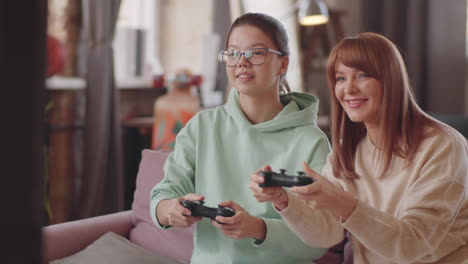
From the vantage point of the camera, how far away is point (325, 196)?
85cm

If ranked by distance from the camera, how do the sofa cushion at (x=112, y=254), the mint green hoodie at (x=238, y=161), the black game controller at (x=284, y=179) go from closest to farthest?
the black game controller at (x=284, y=179), the mint green hoodie at (x=238, y=161), the sofa cushion at (x=112, y=254)

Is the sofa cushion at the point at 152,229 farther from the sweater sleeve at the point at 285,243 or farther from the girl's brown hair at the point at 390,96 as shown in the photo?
the girl's brown hair at the point at 390,96

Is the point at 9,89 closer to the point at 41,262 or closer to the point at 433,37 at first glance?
the point at 41,262

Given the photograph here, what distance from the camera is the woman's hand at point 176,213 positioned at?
3.44 ft

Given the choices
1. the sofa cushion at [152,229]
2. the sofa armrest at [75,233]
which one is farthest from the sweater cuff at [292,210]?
the sofa armrest at [75,233]

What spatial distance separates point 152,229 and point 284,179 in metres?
0.87

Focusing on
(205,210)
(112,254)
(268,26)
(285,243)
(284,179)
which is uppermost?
(268,26)

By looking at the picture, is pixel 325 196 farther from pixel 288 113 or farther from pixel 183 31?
pixel 183 31

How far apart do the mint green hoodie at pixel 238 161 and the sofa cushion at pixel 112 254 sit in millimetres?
232

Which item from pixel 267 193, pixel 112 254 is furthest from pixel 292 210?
pixel 112 254

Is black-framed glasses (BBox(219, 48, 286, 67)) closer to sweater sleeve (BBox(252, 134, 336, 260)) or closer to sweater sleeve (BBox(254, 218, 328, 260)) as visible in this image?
sweater sleeve (BBox(252, 134, 336, 260))

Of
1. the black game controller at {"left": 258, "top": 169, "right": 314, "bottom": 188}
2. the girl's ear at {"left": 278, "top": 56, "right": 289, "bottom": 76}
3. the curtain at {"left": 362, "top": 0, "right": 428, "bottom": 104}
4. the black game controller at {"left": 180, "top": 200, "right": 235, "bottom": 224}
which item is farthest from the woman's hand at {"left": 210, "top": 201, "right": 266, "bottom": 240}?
the curtain at {"left": 362, "top": 0, "right": 428, "bottom": 104}

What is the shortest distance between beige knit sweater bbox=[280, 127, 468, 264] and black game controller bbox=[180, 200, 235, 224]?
0.36ft

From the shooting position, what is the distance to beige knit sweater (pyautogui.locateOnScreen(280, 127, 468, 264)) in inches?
35.8
